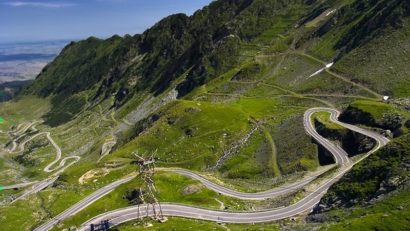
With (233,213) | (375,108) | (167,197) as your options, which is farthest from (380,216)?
(375,108)

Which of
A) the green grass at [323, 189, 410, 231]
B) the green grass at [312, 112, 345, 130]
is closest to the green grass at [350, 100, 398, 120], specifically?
the green grass at [312, 112, 345, 130]

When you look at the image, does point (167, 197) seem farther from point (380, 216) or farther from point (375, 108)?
point (375, 108)

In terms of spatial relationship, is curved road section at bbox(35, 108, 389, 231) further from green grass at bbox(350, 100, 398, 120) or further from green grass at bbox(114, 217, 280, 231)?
green grass at bbox(350, 100, 398, 120)

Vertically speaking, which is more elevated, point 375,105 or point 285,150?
point 375,105

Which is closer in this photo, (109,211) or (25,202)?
(109,211)

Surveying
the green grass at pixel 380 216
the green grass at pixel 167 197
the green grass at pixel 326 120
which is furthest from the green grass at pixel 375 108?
the green grass at pixel 380 216

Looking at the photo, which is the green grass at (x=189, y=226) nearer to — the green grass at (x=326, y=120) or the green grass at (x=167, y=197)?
the green grass at (x=167, y=197)

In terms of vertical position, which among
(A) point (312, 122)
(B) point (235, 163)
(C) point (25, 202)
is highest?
(A) point (312, 122)

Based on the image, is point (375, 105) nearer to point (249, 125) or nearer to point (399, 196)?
point (249, 125)

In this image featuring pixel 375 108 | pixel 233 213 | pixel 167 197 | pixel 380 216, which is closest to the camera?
pixel 380 216

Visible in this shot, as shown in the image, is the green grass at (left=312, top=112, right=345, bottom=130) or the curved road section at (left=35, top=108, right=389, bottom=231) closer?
the curved road section at (left=35, top=108, right=389, bottom=231)

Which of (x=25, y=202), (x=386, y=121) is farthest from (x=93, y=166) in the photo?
(x=386, y=121)
